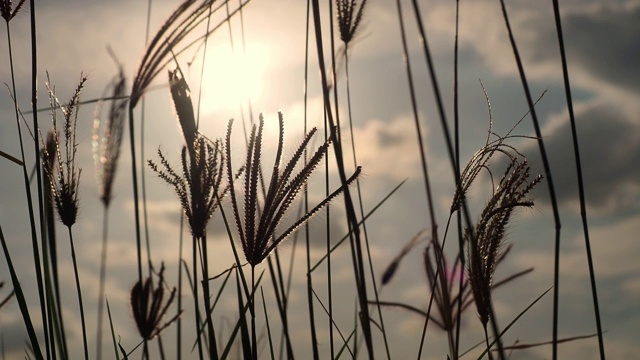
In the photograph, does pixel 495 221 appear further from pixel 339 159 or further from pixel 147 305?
pixel 147 305

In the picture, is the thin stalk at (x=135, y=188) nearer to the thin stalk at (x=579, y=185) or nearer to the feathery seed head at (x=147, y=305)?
the feathery seed head at (x=147, y=305)

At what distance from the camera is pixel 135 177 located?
195cm

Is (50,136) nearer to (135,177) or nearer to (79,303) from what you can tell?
(135,177)

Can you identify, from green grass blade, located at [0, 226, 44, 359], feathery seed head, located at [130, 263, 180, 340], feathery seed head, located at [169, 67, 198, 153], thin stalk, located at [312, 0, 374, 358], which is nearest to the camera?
thin stalk, located at [312, 0, 374, 358]

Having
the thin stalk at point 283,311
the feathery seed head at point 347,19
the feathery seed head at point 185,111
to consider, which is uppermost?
the feathery seed head at point 347,19

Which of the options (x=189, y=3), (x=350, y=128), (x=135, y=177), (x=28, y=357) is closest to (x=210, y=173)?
(x=189, y=3)

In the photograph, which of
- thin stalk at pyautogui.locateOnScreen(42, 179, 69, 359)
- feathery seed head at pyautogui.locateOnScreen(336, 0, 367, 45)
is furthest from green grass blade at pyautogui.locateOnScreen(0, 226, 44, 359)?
feathery seed head at pyautogui.locateOnScreen(336, 0, 367, 45)

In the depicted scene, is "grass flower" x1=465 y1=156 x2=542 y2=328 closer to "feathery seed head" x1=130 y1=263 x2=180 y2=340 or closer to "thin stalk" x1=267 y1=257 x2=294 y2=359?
"thin stalk" x1=267 y1=257 x2=294 y2=359

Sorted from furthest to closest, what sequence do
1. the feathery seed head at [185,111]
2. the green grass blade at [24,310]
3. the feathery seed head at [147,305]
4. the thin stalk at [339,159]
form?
the feathery seed head at [147,305]
the green grass blade at [24,310]
the feathery seed head at [185,111]
the thin stalk at [339,159]

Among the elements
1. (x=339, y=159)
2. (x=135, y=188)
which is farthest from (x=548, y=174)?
(x=135, y=188)

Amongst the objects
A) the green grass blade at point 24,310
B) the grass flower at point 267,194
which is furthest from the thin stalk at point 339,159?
the green grass blade at point 24,310

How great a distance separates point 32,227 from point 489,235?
3.26 ft

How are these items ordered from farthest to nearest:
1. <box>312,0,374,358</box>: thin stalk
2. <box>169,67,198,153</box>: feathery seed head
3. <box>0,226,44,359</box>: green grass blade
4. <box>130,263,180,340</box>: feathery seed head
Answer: <box>130,263,180,340</box>: feathery seed head < <box>0,226,44,359</box>: green grass blade < <box>169,67,198,153</box>: feathery seed head < <box>312,0,374,358</box>: thin stalk

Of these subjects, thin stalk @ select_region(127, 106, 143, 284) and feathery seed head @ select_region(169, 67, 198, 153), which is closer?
feathery seed head @ select_region(169, 67, 198, 153)
